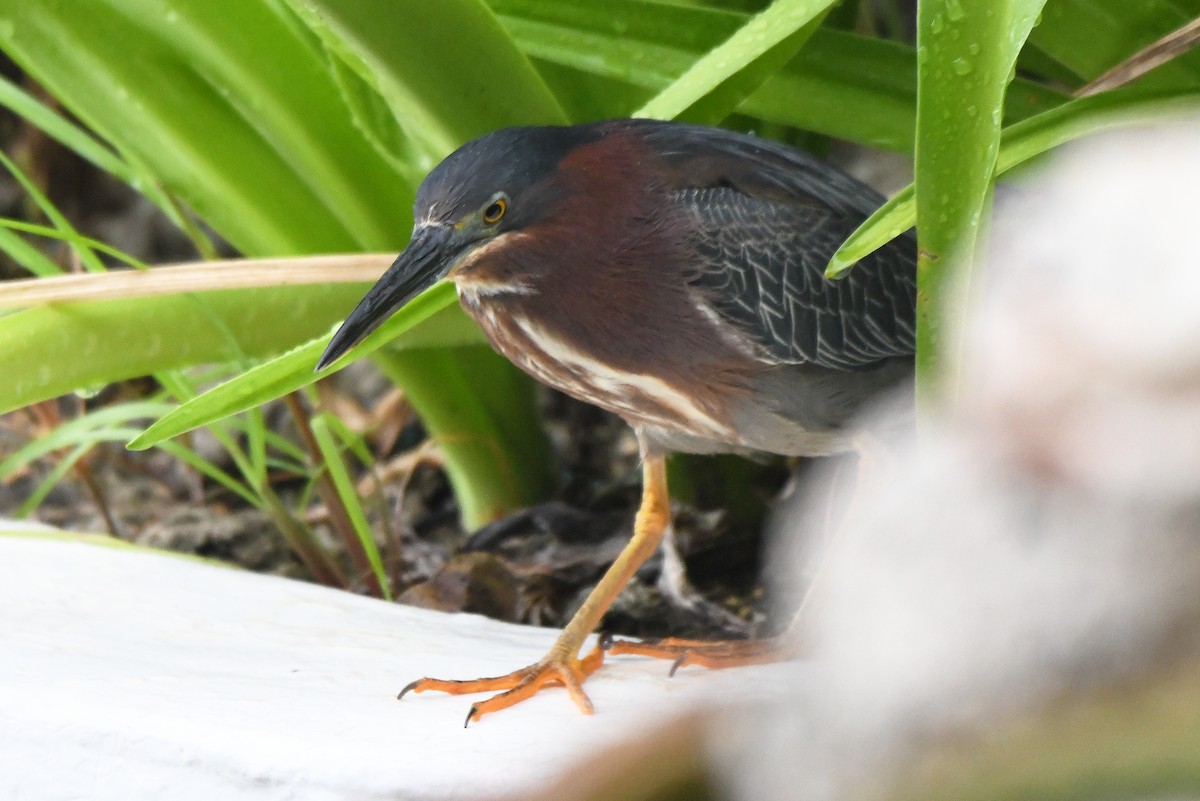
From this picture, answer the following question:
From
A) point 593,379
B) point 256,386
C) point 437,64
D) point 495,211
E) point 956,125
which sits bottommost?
point 256,386

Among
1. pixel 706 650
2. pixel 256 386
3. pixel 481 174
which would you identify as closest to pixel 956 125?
pixel 481 174

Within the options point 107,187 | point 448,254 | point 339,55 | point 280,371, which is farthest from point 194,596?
point 107,187

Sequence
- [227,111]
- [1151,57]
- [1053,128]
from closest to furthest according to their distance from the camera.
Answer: [1053,128]
[1151,57]
[227,111]

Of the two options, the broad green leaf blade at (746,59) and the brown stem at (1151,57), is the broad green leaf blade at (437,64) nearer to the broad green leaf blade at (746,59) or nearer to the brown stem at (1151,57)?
the broad green leaf blade at (746,59)

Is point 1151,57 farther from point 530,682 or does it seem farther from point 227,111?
point 227,111

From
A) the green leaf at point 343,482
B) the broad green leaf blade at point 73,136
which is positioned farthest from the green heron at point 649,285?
the broad green leaf blade at point 73,136
